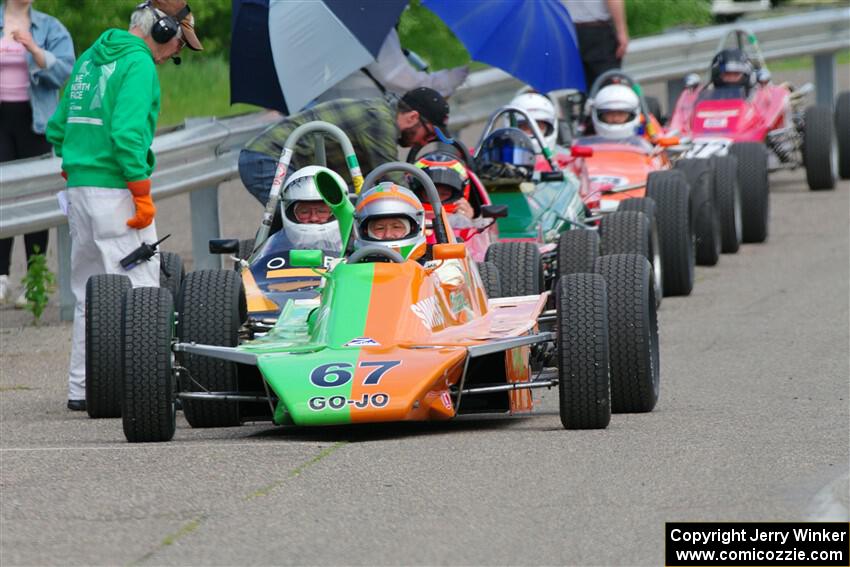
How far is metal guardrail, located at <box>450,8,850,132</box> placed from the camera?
808 inches

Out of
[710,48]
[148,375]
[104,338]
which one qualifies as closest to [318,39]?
[104,338]

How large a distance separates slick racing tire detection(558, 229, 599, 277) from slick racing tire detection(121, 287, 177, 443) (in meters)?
4.36

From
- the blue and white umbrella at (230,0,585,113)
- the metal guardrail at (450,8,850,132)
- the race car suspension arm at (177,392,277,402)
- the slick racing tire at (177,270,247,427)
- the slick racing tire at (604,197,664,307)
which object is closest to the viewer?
the race car suspension arm at (177,392,277,402)

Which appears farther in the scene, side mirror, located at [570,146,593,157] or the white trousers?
side mirror, located at [570,146,593,157]

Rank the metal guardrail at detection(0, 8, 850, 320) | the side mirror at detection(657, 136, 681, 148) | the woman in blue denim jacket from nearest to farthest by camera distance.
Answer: the metal guardrail at detection(0, 8, 850, 320), the woman in blue denim jacket, the side mirror at detection(657, 136, 681, 148)

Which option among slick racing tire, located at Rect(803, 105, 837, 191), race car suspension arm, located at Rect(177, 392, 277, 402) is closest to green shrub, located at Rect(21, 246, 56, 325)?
race car suspension arm, located at Rect(177, 392, 277, 402)

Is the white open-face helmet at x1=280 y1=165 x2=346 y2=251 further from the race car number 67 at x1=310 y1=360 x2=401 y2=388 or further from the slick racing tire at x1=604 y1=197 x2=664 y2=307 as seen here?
the slick racing tire at x1=604 y1=197 x2=664 y2=307

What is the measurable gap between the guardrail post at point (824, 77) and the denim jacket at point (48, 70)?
12836mm

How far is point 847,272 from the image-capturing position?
1588 centimetres

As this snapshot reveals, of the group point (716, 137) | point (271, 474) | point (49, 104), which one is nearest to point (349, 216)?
point (271, 474)

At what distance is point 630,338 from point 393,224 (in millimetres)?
1473

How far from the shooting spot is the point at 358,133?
1263 centimetres

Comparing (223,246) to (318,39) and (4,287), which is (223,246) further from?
(4,287)

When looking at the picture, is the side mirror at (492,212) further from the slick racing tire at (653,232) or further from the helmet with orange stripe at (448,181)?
the slick racing tire at (653,232)
